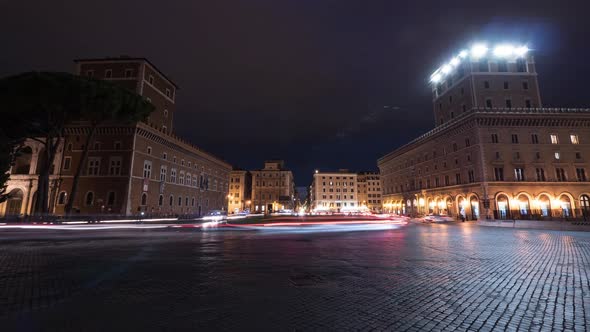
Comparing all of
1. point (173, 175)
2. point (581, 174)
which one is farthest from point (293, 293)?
point (581, 174)

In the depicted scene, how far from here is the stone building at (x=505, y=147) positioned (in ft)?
131

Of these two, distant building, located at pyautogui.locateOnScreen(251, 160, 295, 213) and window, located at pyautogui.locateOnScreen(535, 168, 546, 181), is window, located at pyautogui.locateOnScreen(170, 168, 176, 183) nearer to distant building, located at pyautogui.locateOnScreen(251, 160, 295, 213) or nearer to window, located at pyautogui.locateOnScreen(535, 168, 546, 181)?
distant building, located at pyautogui.locateOnScreen(251, 160, 295, 213)

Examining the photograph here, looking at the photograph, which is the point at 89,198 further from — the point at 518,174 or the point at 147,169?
the point at 518,174

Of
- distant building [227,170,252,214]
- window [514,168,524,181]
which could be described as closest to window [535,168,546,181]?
window [514,168,524,181]

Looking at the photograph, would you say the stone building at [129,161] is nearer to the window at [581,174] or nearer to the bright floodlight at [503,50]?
the bright floodlight at [503,50]

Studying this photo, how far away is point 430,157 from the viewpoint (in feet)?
182

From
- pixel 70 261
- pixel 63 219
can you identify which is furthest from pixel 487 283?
pixel 63 219

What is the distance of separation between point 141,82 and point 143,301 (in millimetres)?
50020

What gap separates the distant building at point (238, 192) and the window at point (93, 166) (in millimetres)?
57886

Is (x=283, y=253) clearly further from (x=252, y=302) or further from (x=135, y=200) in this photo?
(x=135, y=200)

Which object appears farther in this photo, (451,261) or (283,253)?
(283,253)

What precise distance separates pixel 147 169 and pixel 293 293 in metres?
44.7

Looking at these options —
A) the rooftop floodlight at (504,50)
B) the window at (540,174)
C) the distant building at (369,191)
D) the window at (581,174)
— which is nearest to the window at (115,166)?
the window at (540,174)

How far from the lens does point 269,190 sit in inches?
4033
